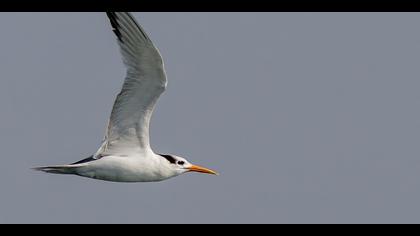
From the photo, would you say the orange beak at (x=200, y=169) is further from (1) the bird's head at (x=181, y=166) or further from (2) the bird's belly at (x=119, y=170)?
(2) the bird's belly at (x=119, y=170)

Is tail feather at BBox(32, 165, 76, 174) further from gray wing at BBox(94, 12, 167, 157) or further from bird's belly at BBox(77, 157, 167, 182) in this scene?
gray wing at BBox(94, 12, 167, 157)

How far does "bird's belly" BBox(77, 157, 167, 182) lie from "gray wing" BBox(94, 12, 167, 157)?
0.85ft

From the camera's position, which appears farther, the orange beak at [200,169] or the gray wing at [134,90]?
the orange beak at [200,169]

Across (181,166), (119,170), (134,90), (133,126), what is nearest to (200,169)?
(181,166)

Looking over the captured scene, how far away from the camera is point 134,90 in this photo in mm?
12852

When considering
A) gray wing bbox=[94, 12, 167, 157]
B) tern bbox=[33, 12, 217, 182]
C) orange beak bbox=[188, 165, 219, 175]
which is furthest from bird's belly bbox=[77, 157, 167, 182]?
orange beak bbox=[188, 165, 219, 175]

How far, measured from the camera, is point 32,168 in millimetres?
12617

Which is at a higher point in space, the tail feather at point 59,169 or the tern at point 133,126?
the tern at point 133,126

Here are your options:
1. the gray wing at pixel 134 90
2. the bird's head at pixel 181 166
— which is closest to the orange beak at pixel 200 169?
the bird's head at pixel 181 166

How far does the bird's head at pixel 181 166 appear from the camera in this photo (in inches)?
541

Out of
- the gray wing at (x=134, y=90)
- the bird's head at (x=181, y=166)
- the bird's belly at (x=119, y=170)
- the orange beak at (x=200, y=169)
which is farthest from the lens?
the orange beak at (x=200, y=169)

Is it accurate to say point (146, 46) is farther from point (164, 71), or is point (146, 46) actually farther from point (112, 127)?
point (112, 127)

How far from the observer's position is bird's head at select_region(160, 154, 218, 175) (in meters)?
13.7
